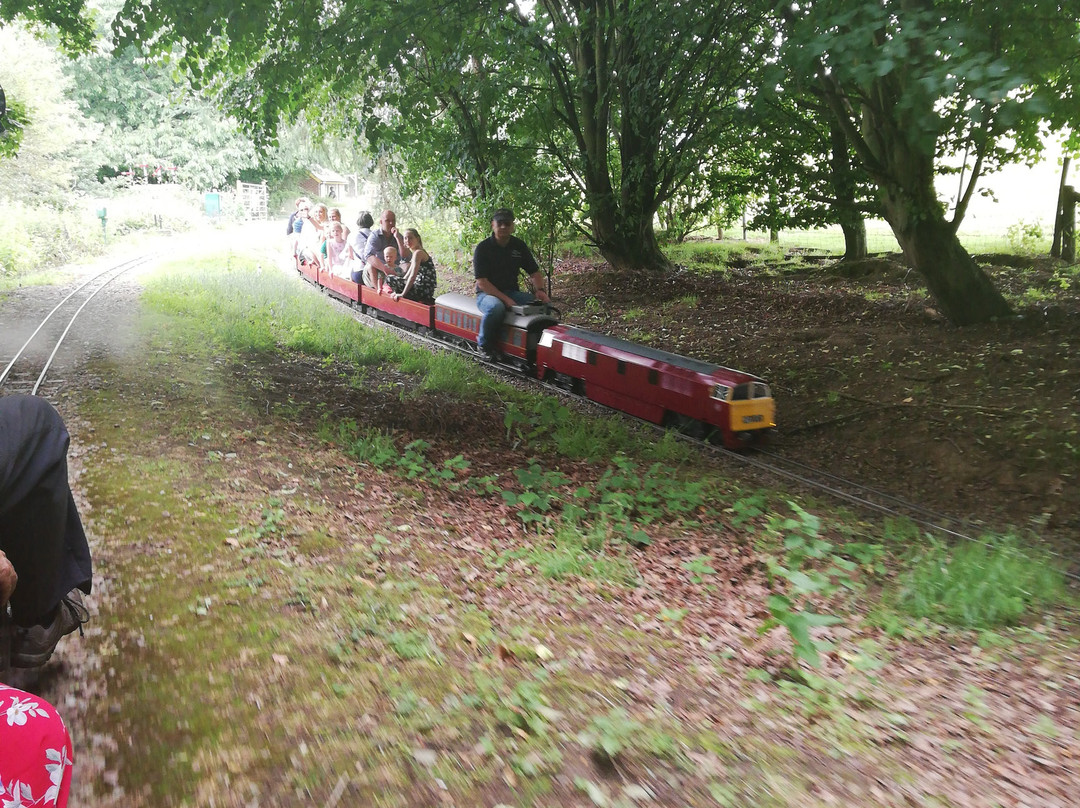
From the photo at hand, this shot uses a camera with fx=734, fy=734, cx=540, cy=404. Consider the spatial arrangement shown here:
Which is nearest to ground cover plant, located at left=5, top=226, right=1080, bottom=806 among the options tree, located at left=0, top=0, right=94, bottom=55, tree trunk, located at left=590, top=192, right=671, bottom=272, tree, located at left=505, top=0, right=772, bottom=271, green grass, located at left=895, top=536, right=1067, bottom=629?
green grass, located at left=895, top=536, right=1067, bottom=629

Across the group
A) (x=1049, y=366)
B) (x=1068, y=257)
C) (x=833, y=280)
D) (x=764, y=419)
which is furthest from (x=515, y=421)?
(x=1068, y=257)

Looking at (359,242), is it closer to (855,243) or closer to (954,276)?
(954,276)

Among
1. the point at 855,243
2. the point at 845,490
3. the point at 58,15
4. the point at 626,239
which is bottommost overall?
the point at 845,490

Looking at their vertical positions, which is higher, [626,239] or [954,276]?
[626,239]

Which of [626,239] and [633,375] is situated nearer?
[633,375]

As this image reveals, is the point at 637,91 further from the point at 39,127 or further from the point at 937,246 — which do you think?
the point at 39,127

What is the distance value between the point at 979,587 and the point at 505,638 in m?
2.92

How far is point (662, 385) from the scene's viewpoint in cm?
850

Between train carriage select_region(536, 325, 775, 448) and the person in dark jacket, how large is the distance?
629 centimetres

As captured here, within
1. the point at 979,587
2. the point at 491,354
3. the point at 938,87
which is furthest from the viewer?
the point at 491,354

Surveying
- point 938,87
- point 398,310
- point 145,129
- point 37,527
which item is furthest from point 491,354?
point 145,129

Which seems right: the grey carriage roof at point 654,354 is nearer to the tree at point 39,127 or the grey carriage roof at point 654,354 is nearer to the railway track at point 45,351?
the railway track at point 45,351

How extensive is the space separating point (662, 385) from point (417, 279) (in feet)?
23.0

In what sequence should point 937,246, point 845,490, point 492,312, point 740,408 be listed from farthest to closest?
point 492,312, point 937,246, point 740,408, point 845,490
